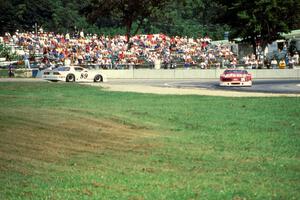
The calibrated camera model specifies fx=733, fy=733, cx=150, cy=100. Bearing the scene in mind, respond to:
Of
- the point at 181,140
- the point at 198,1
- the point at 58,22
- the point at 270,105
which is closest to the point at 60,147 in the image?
the point at 181,140

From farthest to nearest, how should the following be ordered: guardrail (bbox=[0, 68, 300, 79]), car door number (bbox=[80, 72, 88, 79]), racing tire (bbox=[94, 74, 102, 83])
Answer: guardrail (bbox=[0, 68, 300, 79])
racing tire (bbox=[94, 74, 102, 83])
car door number (bbox=[80, 72, 88, 79])

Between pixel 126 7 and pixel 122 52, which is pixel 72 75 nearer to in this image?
pixel 122 52

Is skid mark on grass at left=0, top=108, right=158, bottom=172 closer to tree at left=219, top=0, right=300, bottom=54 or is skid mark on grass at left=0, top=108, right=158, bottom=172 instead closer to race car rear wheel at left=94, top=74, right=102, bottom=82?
race car rear wheel at left=94, top=74, right=102, bottom=82

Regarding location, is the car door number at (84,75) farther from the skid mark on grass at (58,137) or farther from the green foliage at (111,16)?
the skid mark on grass at (58,137)

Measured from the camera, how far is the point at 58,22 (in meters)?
104

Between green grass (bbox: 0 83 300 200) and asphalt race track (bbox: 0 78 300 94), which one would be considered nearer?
green grass (bbox: 0 83 300 200)

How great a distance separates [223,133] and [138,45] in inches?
1656

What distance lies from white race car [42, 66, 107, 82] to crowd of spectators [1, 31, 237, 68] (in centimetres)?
527

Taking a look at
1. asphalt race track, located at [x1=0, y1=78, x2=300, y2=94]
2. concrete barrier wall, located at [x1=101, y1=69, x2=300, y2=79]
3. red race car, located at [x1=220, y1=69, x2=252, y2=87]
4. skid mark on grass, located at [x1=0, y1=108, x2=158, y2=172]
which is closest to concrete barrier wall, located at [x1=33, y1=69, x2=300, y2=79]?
concrete barrier wall, located at [x1=101, y1=69, x2=300, y2=79]

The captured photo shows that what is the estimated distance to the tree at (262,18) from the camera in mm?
64062

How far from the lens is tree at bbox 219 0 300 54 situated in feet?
210

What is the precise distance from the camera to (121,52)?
54.4 metres

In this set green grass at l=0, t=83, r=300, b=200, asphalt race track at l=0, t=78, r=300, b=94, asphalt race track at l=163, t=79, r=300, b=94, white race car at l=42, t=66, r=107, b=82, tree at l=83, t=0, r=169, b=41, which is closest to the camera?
green grass at l=0, t=83, r=300, b=200

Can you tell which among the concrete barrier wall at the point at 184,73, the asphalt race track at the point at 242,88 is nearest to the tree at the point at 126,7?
the concrete barrier wall at the point at 184,73
